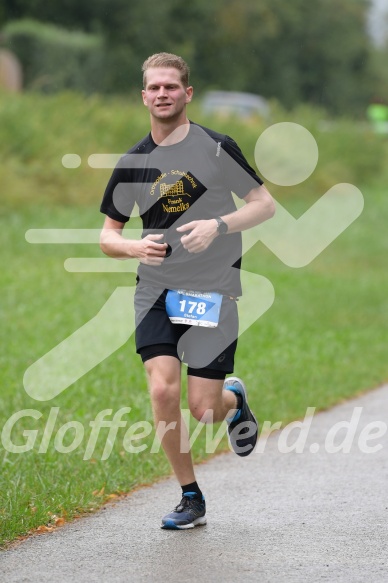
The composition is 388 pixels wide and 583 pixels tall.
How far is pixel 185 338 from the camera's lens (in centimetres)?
610

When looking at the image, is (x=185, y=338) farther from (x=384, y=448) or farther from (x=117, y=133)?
(x=117, y=133)

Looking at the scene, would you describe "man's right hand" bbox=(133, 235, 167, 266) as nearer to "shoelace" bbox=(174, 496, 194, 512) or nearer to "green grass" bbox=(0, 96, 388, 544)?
"shoelace" bbox=(174, 496, 194, 512)

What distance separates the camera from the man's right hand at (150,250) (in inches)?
226

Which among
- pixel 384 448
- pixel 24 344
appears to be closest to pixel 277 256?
pixel 24 344

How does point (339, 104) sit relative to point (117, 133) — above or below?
above

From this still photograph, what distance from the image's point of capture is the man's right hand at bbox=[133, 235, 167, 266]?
18.8 feet

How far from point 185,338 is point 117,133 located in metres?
19.0

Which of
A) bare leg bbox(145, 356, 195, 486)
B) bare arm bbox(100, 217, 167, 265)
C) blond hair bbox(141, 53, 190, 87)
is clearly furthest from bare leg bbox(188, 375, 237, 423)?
blond hair bbox(141, 53, 190, 87)

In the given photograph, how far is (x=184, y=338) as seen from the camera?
20.0 ft

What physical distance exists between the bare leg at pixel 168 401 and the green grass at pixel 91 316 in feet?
2.35

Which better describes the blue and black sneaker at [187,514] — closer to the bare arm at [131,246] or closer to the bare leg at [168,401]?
the bare leg at [168,401]

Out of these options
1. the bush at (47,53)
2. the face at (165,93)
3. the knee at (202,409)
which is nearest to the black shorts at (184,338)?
the knee at (202,409)

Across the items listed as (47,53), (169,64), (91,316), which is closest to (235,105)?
(47,53)

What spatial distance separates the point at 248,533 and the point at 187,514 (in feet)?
1.08
